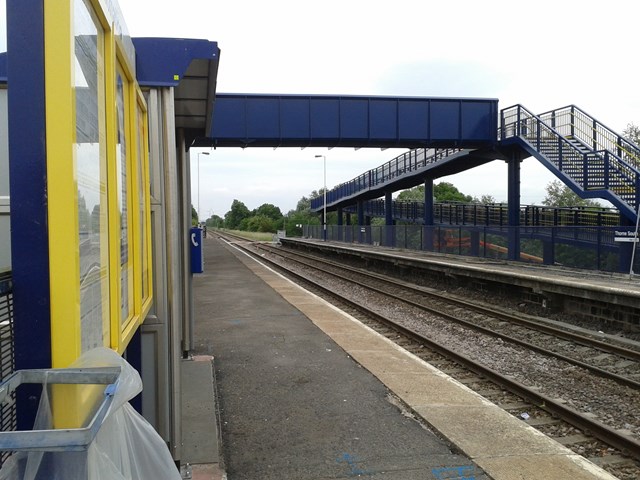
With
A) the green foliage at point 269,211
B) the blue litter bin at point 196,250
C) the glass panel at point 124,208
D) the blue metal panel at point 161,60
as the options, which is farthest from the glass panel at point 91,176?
the green foliage at point 269,211

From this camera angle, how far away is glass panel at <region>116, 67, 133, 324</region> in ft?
8.55

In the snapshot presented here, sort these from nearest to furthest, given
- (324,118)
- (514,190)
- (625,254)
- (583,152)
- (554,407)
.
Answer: (554,407) < (625,254) < (583,152) < (514,190) < (324,118)

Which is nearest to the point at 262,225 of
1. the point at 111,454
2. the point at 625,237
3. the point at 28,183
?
the point at 625,237

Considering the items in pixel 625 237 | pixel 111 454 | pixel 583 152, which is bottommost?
pixel 111 454

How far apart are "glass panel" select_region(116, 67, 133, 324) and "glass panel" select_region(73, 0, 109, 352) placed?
47 cm

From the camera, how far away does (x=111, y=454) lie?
5.76ft

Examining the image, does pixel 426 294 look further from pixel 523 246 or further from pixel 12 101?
pixel 12 101

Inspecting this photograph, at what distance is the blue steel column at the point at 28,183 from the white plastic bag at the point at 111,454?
0.53ft

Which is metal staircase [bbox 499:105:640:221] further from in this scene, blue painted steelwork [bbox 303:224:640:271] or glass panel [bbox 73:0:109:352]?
glass panel [bbox 73:0:109:352]

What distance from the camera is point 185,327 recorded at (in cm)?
716

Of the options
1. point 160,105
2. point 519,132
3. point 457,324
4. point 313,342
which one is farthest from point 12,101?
point 519,132

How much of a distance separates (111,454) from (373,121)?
24432 millimetres

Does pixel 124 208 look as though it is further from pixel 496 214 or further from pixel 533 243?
pixel 496 214

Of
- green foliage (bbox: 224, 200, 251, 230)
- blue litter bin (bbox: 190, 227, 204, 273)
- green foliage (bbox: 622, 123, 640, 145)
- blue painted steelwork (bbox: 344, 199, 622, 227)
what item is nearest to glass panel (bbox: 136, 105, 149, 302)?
blue litter bin (bbox: 190, 227, 204, 273)
